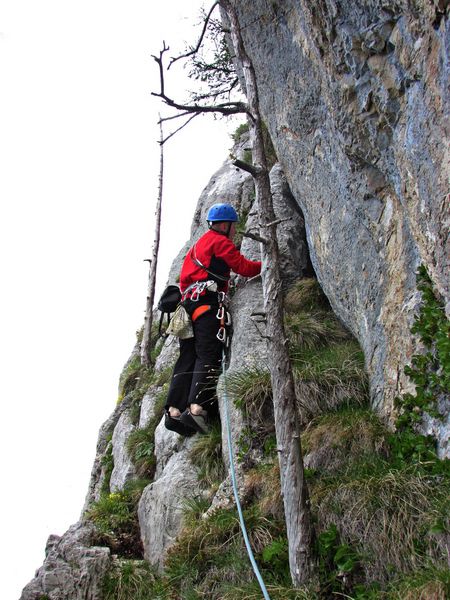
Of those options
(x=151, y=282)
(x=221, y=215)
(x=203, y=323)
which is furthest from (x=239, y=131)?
(x=203, y=323)

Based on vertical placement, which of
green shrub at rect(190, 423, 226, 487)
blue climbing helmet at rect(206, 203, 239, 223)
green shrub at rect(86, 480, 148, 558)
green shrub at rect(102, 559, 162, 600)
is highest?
blue climbing helmet at rect(206, 203, 239, 223)

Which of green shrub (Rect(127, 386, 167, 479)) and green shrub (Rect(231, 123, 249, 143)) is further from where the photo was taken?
green shrub (Rect(231, 123, 249, 143))

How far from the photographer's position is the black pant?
832 centimetres

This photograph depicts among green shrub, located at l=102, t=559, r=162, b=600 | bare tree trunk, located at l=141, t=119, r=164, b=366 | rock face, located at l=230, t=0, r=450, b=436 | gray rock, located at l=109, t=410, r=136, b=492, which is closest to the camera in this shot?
rock face, located at l=230, t=0, r=450, b=436

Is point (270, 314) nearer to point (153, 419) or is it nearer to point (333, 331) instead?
point (333, 331)

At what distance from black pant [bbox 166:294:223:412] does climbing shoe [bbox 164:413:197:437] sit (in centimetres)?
19

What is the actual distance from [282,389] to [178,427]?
132 inches

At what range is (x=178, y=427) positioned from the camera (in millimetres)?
8578

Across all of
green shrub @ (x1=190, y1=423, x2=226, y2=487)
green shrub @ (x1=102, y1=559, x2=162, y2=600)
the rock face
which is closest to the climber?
green shrub @ (x1=190, y1=423, x2=226, y2=487)

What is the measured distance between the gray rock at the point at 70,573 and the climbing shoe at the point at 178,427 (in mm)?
1995

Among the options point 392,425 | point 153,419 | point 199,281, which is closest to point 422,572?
point 392,425

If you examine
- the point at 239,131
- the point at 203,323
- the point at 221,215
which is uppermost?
the point at 239,131

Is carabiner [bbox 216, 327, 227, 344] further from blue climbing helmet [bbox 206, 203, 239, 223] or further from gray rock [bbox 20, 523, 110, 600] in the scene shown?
gray rock [bbox 20, 523, 110, 600]

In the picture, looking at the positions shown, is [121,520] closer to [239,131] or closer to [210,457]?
[210,457]
